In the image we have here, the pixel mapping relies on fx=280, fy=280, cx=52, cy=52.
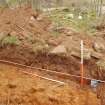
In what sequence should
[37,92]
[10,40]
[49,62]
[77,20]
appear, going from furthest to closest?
[77,20]
[10,40]
[49,62]
[37,92]

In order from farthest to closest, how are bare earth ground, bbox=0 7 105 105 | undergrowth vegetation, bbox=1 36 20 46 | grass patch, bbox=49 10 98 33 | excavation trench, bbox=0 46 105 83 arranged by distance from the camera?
1. grass patch, bbox=49 10 98 33
2. undergrowth vegetation, bbox=1 36 20 46
3. excavation trench, bbox=0 46 105 83
4. bare earth ground, bbox=0 7 105 105

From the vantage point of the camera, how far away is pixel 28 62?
590cm

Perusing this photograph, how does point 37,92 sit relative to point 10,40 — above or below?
below

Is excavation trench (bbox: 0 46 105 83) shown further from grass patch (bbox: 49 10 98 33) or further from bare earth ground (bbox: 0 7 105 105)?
grass patch (bbox: 49 10 98 33)

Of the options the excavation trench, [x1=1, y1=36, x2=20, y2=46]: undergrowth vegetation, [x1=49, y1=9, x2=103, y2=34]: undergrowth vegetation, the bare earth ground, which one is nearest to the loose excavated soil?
the bare earth ground

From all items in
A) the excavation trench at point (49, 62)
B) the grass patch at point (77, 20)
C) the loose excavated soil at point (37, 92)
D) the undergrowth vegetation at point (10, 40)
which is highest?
the grass patch at point (77, 20)

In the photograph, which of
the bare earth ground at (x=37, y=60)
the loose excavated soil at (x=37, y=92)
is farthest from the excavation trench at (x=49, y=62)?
the loose excavated soil at (x=37, y=92)

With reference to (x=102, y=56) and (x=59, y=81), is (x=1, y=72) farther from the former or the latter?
(x=102, y=56)

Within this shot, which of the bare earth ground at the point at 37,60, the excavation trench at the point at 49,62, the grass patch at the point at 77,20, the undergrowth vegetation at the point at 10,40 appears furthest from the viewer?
the grass patch at the point at 77,20

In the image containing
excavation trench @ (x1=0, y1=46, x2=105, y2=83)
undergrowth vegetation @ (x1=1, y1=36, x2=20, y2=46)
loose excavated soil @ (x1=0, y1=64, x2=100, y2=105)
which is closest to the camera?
loose excavated soil @ (x1=0, y1=64, x2=100, y2=105)

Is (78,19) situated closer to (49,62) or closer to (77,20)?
(77,20)

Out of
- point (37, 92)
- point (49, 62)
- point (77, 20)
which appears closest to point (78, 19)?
point (77, 20)

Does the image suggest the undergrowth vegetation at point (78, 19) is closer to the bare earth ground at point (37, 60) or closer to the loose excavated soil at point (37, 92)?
the bare earth ground at point (37, 60)

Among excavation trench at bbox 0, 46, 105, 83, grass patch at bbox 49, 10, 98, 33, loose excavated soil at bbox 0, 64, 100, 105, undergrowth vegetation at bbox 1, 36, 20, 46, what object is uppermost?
grass patch at bbox 49, 10, 98, 33
